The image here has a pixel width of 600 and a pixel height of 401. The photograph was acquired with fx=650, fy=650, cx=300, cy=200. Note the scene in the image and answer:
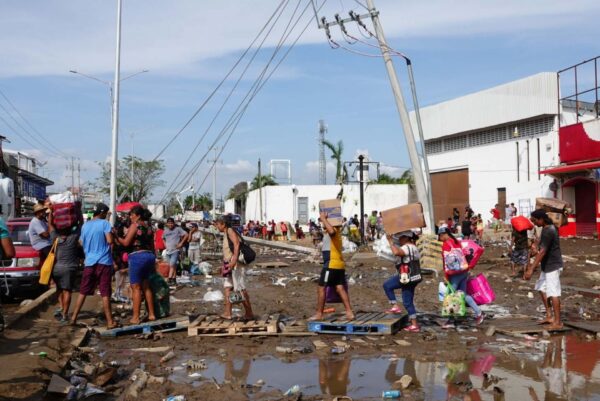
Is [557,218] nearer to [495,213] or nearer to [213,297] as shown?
[213,297]

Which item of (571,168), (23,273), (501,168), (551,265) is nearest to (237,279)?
(551,265)

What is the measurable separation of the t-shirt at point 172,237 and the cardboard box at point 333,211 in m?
7.29

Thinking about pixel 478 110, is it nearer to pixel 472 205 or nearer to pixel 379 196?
pixel 472 205

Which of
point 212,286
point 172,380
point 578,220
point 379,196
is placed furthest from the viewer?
point 379,196

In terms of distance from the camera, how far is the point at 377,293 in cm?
1424

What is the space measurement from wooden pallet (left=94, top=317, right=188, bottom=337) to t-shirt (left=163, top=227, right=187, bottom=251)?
22.3 feet

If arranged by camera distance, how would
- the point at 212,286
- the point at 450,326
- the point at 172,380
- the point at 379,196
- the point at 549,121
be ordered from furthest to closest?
the point at 379,196, the point at 549,121, the point at 212,286, the point at 450,326, the point at 172,380

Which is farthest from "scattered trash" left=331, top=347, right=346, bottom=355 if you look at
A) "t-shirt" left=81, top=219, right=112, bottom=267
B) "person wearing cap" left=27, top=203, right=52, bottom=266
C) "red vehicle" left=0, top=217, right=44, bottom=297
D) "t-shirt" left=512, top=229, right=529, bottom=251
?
"t-shirt" left=512, top=229, right=529, bottom=251

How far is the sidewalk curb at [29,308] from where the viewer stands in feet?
31.8

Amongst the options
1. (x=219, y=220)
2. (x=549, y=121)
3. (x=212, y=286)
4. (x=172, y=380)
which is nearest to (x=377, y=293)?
(x=212, y=286)

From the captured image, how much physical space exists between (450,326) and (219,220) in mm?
3821

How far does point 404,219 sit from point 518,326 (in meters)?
2.32

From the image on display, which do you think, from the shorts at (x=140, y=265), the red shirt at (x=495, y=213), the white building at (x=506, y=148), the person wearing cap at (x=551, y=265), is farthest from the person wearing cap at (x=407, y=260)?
the red shirt at (x=495, y=213)

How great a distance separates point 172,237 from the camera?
16234mm
